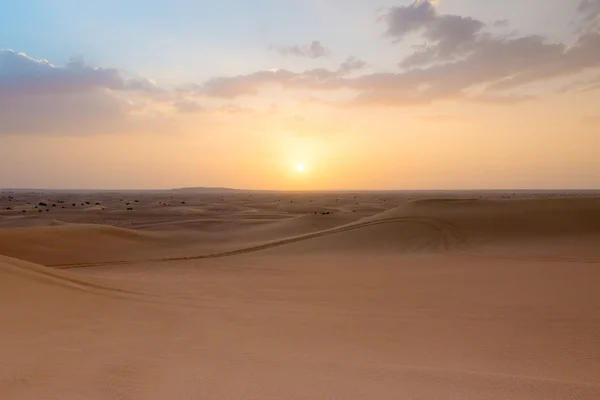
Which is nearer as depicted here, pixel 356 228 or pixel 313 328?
pixel 313 328

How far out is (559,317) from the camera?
250 inches

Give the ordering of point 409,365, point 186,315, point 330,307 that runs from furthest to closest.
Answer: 1. point 330,307
2. point 186,315
3. point 409,365

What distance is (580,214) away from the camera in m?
20.0

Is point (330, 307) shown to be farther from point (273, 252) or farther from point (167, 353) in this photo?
point (273, 252)

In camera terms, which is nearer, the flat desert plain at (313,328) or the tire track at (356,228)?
the flat desert plain at (313,328)

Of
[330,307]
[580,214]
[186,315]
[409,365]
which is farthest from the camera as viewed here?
[580,214]

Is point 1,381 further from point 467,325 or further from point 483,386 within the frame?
point 467,325

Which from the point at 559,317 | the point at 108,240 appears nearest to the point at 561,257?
the point at 559,317

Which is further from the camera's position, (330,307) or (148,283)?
(148,283)

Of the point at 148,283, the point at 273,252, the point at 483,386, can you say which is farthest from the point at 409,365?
the point at 273,252

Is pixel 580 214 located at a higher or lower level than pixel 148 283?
higher

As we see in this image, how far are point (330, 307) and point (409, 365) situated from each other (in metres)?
3.13

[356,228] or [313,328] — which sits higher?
[356,228]

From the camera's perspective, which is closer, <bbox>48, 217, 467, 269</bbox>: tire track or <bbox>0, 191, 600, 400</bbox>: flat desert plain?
<bbox>0, 191, 600, 400</bbox>: flat desert plain
